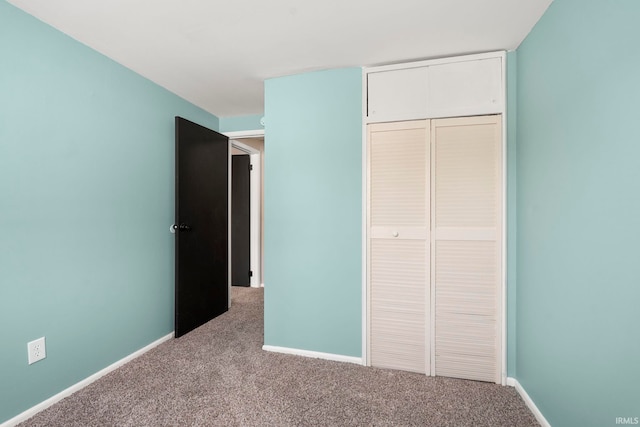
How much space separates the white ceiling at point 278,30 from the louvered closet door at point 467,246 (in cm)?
56

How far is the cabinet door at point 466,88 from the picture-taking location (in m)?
1.99

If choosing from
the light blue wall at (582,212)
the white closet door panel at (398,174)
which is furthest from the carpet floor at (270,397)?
the white closet door panel at (398,174)

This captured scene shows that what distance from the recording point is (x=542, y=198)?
1620 mm

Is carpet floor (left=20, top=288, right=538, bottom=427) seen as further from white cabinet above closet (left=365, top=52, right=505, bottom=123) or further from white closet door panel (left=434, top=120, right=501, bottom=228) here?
white cabinet above closet (left=365, top=52, right=505, bottom=123)

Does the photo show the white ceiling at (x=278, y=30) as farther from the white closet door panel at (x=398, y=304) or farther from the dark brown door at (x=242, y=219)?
the dark brown door at (x=242, y=219)

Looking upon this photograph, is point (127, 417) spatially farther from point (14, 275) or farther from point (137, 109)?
point (137, 109)

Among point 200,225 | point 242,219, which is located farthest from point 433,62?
point 242,219

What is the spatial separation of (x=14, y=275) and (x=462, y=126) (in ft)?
9.38

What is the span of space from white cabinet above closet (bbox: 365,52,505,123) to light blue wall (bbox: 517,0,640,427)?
0.20 m

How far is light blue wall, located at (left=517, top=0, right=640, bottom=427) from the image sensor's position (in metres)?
1.04

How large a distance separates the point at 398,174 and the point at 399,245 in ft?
1.73

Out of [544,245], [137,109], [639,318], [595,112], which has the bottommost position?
[639,318]

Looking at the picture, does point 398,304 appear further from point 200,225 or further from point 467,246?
point 200,225

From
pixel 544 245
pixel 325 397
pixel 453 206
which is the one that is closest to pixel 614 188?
pixel 544 245
